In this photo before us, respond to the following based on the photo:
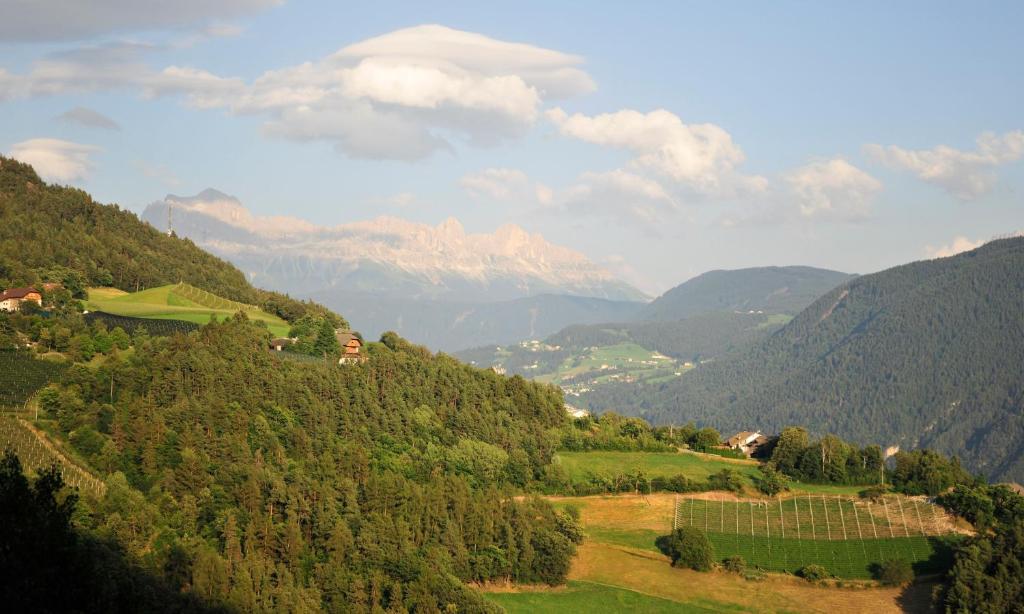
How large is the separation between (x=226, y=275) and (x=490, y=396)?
76.3 metres

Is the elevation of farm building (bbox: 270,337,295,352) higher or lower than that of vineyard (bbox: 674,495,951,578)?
higher

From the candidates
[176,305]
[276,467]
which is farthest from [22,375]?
[176,305]

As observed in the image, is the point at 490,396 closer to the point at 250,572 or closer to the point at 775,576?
the point at 775,576

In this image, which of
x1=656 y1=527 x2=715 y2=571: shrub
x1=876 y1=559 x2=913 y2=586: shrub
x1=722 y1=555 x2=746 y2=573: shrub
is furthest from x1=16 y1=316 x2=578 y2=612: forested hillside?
x1=876 y1=559 x2=913 y2=586: shrub

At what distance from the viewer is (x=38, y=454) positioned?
91.2 m

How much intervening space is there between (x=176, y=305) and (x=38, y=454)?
7039 cm

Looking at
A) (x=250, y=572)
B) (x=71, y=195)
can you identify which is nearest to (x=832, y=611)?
(x=250, y=572)

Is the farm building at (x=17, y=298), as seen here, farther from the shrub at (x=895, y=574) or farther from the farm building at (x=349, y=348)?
the shrub at (x=895, y=574)

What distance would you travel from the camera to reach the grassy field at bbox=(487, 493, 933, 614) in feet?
314

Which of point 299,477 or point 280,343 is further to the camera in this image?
point 280,343

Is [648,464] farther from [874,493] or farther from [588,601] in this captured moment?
[588,601]

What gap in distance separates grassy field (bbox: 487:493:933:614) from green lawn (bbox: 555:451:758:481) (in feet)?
64.8

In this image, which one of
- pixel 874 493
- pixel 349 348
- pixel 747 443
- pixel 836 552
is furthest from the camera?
pixel 747 443

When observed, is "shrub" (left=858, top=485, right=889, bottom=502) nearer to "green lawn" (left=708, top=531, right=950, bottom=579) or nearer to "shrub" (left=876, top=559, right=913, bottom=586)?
"green lawn" (left=708, top=531, right=950, bottom=579)
